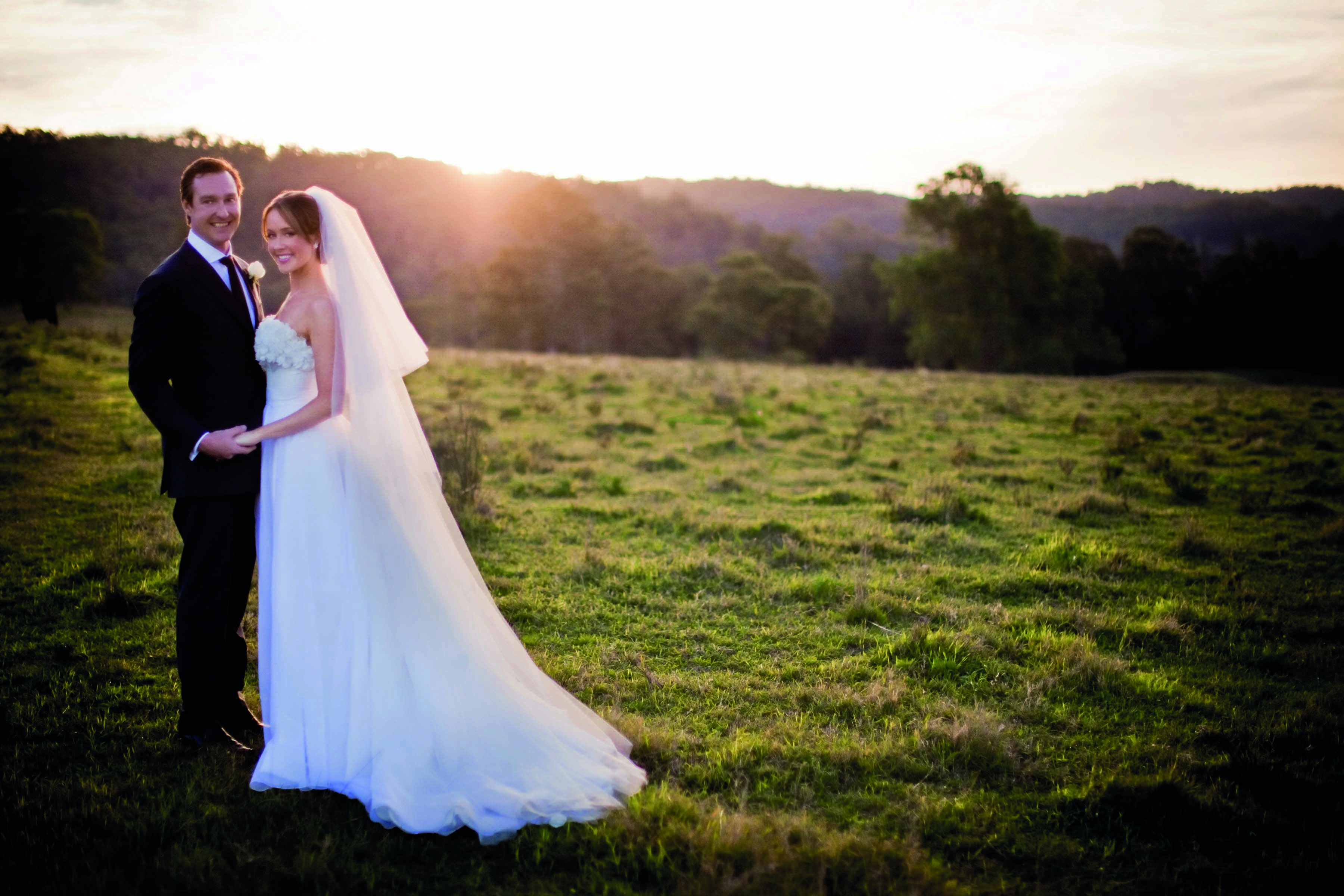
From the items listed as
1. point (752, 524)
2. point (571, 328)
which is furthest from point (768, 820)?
point (571, 328)

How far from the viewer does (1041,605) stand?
234 inches

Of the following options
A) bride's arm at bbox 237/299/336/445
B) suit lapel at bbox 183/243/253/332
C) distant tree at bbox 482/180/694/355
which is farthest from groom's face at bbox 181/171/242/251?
distant tree at bbox 482/180/694/355

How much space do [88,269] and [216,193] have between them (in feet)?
137

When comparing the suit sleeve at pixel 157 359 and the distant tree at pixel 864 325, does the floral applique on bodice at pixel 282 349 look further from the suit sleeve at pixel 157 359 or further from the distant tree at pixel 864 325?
the distant tree at pixel 864 325

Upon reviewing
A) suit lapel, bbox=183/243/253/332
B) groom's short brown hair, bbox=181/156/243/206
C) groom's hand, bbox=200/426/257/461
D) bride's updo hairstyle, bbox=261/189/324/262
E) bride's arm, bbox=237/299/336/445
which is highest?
groom's short brown hair, bbox=181/156/243/206

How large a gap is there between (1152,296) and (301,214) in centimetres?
6766

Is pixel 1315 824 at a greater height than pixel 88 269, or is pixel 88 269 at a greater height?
pixel 88 269

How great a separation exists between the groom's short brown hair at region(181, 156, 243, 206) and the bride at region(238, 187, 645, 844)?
1.52 ft

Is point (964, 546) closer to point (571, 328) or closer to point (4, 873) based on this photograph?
point (4, 873)

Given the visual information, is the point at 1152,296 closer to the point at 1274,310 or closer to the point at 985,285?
the point at 1274,310

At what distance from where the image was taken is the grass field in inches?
119

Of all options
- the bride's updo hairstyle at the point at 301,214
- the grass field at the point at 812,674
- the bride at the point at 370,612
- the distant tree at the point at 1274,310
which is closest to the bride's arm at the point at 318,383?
the bride at the point at 370,612

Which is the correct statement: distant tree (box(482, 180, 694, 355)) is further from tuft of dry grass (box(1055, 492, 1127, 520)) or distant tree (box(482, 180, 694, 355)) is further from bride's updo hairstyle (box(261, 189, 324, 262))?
bride's updo hairstyle (box(261, 189, 324, 262))

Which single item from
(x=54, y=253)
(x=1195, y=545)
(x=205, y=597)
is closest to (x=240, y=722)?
(x=205, y=597)
